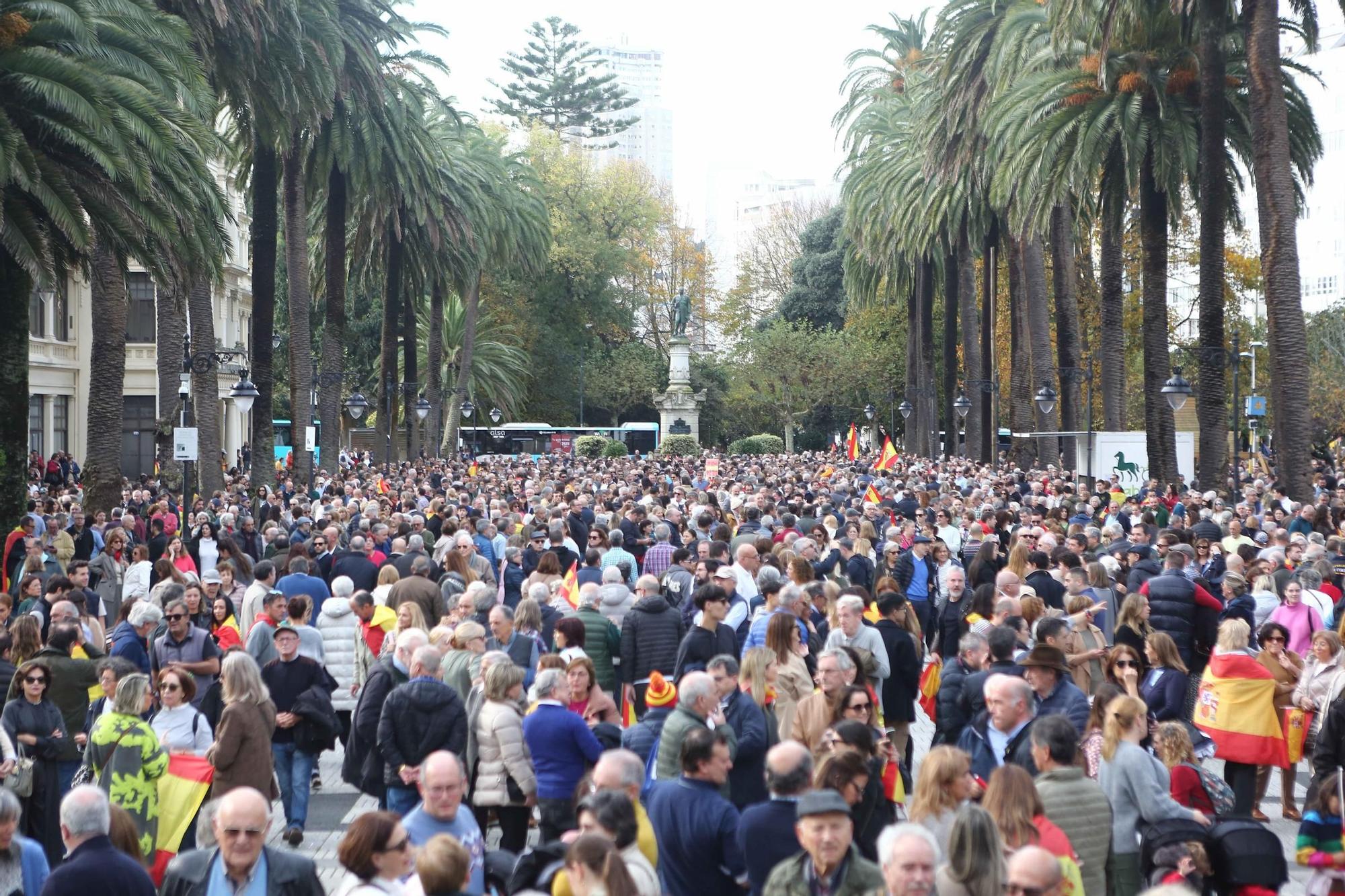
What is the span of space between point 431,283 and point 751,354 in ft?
113

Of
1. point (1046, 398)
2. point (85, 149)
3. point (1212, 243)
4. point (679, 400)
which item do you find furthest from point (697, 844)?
point (679, 400)

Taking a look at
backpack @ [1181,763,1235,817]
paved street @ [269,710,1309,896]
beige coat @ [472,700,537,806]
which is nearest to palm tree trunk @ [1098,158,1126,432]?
paved street @ [269,710,1309,896]

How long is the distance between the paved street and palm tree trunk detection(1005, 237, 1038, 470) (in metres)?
34.3

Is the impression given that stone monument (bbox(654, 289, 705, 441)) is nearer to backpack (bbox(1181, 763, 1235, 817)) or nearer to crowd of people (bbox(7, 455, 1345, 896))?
crowd of people (bbox(7, 455, 1345, 896))

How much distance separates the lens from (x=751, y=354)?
90188mm

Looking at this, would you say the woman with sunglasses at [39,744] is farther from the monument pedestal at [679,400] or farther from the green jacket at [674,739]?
the monument pedestal at [679,400]

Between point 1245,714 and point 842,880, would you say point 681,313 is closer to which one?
point 1245,714

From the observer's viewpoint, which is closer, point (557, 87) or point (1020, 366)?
point (1020, 366)

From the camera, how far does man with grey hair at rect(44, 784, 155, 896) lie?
20.2 ft

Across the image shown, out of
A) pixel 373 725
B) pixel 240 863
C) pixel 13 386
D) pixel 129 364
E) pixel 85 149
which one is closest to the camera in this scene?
pixel 240 863

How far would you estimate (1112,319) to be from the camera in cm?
3694

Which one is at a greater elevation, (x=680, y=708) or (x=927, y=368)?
(x=927, y=368)

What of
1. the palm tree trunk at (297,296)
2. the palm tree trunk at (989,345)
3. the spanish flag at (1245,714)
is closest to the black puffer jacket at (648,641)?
the spanish flag at (1245,714)

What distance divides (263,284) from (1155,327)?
60.5ft
